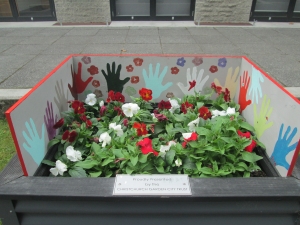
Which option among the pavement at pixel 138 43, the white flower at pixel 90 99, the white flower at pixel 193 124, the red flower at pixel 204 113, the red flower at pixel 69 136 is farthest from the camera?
the pavement at pixel 138 43

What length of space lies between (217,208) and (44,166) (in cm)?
103

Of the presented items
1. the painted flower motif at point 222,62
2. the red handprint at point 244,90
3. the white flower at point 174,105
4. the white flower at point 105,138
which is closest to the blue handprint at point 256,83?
the red handprint at point 244,90

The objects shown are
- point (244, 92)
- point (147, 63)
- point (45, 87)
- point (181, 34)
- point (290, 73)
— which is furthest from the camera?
point (181, 34)

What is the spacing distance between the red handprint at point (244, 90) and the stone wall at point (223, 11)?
6.46 m

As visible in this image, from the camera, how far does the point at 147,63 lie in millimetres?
2336

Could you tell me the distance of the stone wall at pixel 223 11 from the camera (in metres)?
7.96

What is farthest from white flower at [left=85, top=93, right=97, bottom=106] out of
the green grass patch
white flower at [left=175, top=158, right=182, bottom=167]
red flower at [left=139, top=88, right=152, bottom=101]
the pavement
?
the pavement

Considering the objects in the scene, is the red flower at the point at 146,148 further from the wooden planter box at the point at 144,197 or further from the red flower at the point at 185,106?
the red flower at the point at 185,106

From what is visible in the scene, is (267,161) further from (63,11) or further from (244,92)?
(63,11)

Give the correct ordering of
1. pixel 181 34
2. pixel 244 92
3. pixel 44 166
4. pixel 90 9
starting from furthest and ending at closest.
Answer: pixel 90 9
pixel 181 34
pixel 244 92
pixel 44 166

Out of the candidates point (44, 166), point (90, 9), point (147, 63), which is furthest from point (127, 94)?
point (90, 9)

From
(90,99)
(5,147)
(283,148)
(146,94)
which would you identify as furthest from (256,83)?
(5,147)

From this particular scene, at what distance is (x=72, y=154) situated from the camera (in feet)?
5.28

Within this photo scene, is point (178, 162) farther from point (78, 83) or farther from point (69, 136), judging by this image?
point (78, 83)
